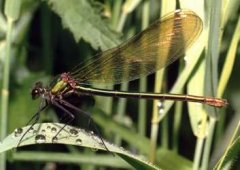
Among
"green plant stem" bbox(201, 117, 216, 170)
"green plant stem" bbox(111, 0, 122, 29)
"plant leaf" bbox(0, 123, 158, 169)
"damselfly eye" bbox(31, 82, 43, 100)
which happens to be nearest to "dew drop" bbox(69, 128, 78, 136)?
"plant leaf" bbox(0, 123, 158, 169)

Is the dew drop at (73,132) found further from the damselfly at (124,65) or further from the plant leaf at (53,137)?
the damselfly at (124,65)

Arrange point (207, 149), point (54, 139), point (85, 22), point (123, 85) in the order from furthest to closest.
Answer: point (123, 85) < point (85, 22) < point (207, 149) < point (54, 139)

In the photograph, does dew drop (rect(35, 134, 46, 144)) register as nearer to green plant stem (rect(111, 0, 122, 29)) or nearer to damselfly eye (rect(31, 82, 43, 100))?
damselfly eye (rect(31, 82, 43, 100))

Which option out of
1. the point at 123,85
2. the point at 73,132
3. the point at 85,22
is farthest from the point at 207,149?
the point at 123,85

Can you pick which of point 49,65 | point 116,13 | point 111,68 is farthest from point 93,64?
point 49,65

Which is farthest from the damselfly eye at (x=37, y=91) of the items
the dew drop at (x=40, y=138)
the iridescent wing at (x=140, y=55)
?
the dew drop at (x=40, y=138)

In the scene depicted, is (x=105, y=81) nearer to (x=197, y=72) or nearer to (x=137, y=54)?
(x=137, y=54)

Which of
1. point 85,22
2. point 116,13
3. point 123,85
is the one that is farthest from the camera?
point 123,85

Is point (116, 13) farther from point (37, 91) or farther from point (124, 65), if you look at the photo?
point (37, 91)
